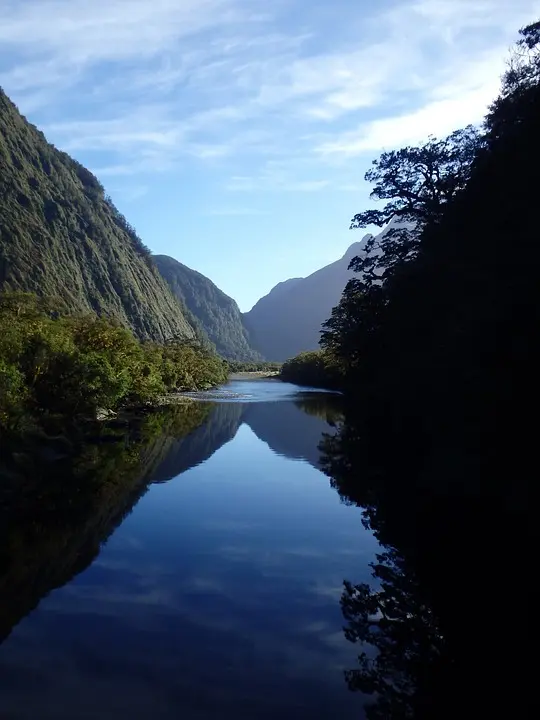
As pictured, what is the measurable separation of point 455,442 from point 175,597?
44.7 ft

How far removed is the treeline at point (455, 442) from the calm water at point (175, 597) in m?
0.99

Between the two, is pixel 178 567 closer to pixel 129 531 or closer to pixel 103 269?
pixel 129 531

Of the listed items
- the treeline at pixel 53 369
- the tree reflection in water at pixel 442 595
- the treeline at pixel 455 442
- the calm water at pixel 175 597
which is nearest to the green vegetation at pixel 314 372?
the treeline at pixel 53 369

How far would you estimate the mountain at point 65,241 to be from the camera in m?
126

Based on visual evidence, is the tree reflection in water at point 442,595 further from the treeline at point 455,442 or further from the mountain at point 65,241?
the mountain at point 65,241

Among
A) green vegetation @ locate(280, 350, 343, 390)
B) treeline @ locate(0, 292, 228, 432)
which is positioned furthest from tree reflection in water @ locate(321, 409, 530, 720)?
green vegetation @ locate(280, 350, 343, 390)

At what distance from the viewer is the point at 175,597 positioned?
13.0 m

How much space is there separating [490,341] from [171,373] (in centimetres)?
6891

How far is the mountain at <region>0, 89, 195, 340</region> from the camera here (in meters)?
126

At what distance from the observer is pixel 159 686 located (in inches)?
363

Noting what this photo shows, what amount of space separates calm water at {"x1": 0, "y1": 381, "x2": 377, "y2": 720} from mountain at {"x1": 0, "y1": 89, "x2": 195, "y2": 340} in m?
102

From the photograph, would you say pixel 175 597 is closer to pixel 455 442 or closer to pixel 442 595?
pixel 442 595

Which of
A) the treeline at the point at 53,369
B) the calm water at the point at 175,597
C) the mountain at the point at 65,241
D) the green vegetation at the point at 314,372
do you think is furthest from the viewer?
the mountain at the point at 65,241

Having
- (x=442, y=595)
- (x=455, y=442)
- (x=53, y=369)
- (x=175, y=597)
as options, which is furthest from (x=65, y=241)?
(x=442, y=595)
